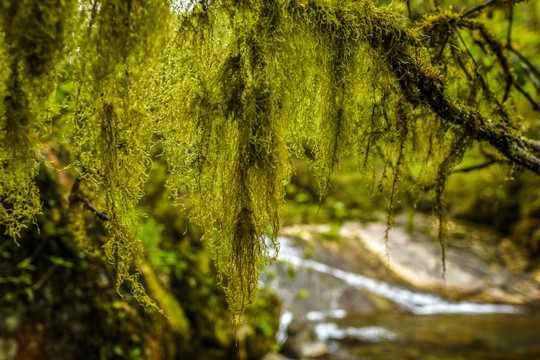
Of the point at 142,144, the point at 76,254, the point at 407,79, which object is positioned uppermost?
the point at 407,79

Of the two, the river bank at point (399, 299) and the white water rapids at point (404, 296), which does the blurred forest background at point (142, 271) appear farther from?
the white water rapids at point (404, 296)

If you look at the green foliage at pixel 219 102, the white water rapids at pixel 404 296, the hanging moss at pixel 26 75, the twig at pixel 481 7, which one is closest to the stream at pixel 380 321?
the white water rapids at pixel 404 296

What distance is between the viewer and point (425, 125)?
174cm

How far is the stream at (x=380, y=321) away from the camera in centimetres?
591

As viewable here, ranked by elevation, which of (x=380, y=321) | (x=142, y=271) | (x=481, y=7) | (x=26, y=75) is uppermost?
(x=481, y=7)

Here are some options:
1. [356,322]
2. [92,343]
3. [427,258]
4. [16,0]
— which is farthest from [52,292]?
Answer: [427,258]

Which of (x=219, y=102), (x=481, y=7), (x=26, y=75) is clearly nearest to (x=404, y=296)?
(x=481, y=7)

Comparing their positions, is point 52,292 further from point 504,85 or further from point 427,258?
point 427,258

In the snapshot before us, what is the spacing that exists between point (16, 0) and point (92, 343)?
262 centimetres

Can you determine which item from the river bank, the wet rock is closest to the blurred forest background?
the wet rock

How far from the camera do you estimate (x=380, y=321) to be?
289 inches

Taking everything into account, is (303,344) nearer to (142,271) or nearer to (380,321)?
(380,321)

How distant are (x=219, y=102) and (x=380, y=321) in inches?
292

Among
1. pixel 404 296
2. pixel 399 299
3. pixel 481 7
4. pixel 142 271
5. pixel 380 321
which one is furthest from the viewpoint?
pixel 404 296
